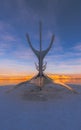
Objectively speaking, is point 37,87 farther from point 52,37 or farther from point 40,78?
point 52,37

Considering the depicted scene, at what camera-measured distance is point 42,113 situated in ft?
41.7

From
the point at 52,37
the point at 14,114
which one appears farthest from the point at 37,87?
the point at 14,114

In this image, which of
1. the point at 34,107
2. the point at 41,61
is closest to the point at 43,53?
the point at 41,61

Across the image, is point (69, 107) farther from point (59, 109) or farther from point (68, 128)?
point (68, 128)

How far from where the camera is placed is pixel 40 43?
20484mm

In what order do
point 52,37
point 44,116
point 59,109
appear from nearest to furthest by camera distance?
1. point 44,116
2. point 59,109
3. point 52,37

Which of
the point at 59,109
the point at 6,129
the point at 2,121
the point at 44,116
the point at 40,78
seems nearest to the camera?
the point at 6,129

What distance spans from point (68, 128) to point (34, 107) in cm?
513

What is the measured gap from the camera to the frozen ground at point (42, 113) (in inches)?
393

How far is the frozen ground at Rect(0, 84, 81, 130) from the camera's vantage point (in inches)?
393

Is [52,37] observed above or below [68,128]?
above

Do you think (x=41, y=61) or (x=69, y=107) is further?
(x=41, y=61)

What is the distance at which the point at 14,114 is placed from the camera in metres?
12.4

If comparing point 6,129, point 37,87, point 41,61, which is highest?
point 41,61
